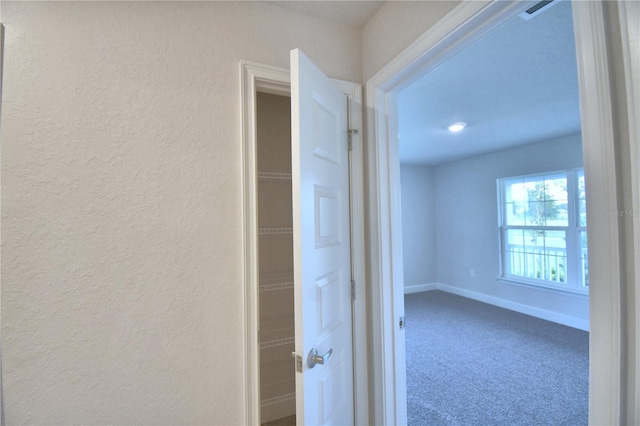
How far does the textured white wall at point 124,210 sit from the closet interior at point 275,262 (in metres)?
0.85

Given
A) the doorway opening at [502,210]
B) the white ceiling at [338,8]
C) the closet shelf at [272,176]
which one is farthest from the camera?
the closet shelf at [272,176]

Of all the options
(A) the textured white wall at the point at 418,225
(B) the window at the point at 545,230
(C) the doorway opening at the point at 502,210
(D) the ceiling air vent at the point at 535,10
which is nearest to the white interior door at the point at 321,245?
(C) the doorway opening at the point at 502,210

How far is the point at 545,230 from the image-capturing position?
421 centimetres

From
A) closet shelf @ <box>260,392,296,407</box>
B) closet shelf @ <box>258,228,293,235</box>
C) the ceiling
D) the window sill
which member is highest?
the ceiling

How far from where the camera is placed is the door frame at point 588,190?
0.65 metres

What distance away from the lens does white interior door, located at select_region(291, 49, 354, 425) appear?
1.03m

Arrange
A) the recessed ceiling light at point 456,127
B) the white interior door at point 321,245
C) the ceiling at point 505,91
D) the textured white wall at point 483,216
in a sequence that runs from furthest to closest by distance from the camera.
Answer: the textured white wall at point 483,216 < the recessed ceiling light at point 456,127 < the ceiling at point 505,91 < the white interior door at point 321,245

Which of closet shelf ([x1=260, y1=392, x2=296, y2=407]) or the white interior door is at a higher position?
the white interior door

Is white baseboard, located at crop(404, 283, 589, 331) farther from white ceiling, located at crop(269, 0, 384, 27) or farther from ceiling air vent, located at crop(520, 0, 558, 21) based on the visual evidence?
white ceiling, located at crop(269, 0, 384, 27)

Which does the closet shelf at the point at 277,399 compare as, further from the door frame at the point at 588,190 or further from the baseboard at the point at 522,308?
the baseboard at the point at 522,308

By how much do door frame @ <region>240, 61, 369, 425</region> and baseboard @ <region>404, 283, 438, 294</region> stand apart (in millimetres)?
4420

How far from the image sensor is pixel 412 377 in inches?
103

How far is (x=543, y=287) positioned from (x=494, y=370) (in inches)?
86.1

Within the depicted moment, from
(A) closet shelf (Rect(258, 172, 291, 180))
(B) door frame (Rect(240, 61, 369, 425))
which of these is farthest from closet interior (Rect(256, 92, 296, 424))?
(B) door frame (Rect(240, 61, 369, 425))
